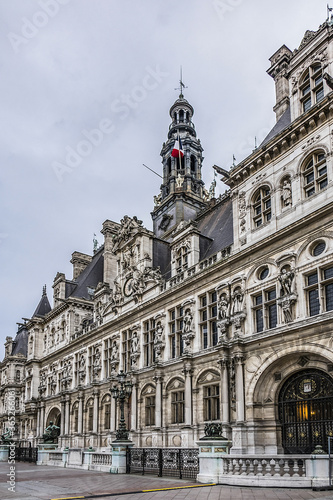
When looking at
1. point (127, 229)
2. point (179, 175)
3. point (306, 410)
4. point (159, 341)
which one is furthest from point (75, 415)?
point (306, 410)

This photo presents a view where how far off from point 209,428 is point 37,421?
38062 mm

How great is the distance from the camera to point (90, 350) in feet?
140

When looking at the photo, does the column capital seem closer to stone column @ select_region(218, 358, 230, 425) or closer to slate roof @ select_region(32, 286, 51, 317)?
stone column @ select_region(218, 358, 230, 425)

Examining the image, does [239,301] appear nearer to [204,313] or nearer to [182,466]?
[204,313]

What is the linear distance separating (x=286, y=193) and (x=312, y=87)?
6.04 metres

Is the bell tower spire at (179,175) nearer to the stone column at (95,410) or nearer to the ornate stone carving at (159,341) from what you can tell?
the ornate stone carving at (159,341)

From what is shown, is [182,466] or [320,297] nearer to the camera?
[182,466]

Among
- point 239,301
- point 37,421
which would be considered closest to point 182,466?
point 239,301

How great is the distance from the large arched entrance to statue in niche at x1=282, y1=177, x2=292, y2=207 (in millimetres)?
8320

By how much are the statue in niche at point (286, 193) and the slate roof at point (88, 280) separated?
3111 cm

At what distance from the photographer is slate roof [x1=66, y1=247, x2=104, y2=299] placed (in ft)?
173

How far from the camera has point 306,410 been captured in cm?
2255

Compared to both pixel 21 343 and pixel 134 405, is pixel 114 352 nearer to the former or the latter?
pixel 134 405

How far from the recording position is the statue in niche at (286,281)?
23406mm
